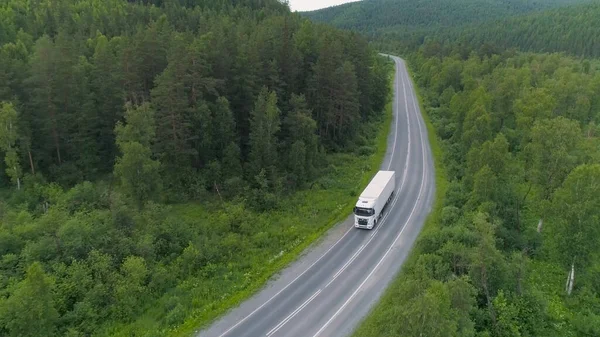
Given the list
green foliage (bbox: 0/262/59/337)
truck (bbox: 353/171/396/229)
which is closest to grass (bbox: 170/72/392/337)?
truck (bbox: 353/171/396/229)

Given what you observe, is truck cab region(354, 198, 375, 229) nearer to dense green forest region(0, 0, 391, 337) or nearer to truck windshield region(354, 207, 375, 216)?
truck windshield region(354, 207, 375, 216)

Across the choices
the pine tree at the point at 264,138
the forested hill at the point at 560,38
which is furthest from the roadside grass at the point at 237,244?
the forested hill at the point at 560,38

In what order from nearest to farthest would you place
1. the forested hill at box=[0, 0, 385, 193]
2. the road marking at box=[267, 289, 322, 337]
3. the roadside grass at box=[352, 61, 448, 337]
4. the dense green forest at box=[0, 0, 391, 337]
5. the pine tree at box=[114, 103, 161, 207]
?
the roadside grass at box=[352, 61, 448, 337] < the road marking at box=[267, 289, 322, 337] < the dense green forest at box=[0, 0, 391, 337] < the pine tree at box=[114, 103, 161, 207] < the forested hill at box=[0, 0, 385, 193]

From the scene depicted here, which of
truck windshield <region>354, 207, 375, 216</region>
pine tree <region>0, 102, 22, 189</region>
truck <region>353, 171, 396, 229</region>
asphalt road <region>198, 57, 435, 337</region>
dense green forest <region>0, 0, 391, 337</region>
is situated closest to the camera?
asphalt road <region>198, 57, 435, 337</region>

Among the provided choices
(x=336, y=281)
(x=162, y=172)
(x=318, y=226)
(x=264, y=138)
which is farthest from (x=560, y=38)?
(x=336, y=281)

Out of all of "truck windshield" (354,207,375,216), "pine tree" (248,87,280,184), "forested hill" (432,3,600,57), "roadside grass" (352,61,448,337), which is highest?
"forested hill" (432,3,600,57)

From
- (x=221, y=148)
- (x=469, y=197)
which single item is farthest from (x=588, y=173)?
(x=221, y=148)

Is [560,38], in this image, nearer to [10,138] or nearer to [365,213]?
[365,213]

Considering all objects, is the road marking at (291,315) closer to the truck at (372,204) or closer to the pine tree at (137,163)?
the truck at (372,204)
